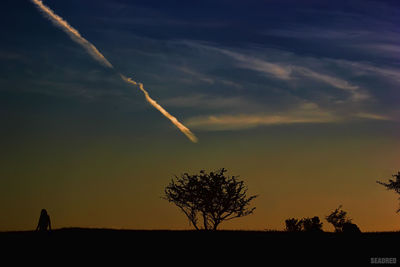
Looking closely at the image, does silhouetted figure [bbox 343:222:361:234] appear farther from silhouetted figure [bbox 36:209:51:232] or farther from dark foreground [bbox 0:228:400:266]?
silhouetted figure [bbox 36:209:51:232]

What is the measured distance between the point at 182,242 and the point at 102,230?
32.9ft

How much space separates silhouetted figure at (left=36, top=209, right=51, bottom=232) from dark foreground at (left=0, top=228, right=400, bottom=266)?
54 cm

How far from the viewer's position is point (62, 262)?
29.8m

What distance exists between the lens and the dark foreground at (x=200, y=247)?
99.3ft

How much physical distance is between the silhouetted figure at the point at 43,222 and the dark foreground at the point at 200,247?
0.54 meters

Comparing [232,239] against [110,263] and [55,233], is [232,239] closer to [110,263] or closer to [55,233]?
[110,263]

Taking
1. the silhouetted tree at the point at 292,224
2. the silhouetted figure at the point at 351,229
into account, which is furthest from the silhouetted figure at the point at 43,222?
the silhouetted tree at the point at 292,224

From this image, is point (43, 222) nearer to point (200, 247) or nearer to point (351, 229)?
point (200, 247)

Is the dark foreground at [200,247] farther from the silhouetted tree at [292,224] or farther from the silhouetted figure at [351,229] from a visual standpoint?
the silhouetted tree at [292,224]

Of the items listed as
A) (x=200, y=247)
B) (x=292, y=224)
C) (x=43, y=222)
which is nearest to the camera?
(x=200, y=247)

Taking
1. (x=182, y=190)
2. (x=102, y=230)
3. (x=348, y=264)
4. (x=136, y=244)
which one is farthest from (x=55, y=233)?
(x=182, y=190)

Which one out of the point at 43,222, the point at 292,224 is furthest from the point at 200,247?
the point at 292,224

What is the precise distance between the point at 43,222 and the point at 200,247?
13.9 meters

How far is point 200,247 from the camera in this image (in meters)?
34.0
